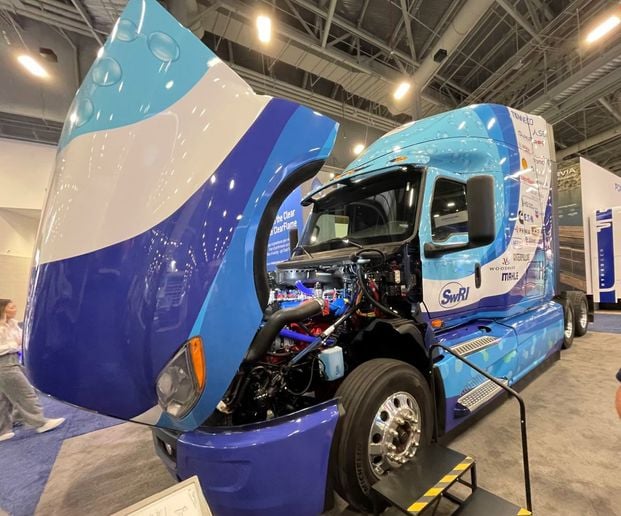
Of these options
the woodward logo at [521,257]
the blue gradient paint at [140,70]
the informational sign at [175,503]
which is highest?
the blue gradient paint at [140,70]

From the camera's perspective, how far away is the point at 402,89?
6266 millimetres

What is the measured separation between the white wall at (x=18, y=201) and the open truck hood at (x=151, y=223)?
25.3 ft

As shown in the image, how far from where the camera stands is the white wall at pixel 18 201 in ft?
23.6

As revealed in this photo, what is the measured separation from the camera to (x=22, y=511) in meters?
2.07

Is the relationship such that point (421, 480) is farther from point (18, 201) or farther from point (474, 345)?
point (18, 201)

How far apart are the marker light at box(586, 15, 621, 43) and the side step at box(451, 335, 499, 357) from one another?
5.52 m

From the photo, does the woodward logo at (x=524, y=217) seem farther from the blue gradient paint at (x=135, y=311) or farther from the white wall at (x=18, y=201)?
the white wall at (x=18, y=201)

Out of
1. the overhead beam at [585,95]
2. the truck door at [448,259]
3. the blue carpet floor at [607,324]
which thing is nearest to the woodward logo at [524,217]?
the truck door at [448,259]

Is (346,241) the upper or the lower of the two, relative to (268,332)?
upper

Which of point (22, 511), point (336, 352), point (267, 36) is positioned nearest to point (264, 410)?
point (336, 352)

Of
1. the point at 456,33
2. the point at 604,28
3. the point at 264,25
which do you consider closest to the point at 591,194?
the point at 604,28

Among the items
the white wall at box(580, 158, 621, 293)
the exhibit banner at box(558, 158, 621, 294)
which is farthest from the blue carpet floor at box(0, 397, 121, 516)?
the white wall at box(580, 158, 621, 293)

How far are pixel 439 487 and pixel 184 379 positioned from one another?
4.23ft

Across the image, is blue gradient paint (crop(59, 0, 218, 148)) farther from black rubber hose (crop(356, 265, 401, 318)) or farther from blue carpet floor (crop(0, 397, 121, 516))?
blue carpet floor (crop(0, 397, 121, 516))
